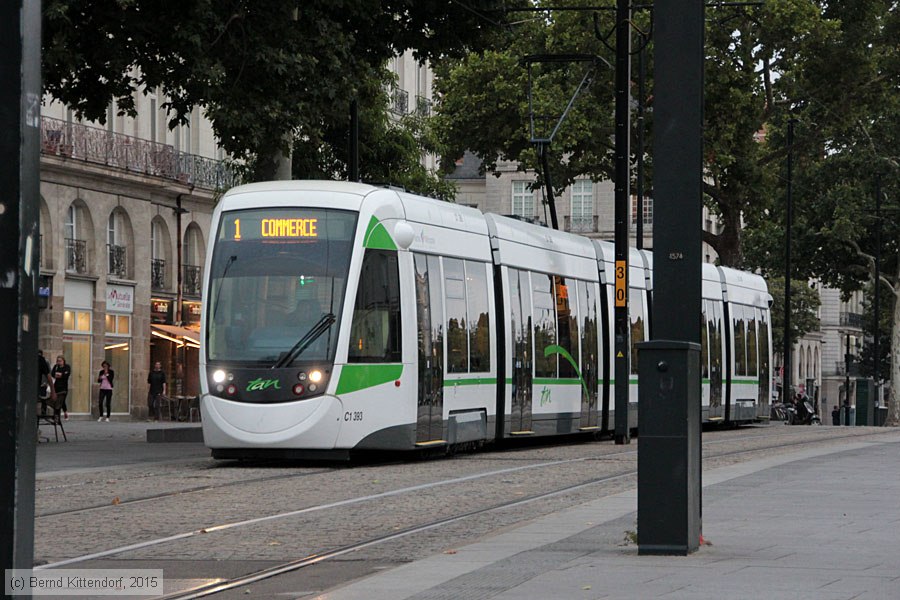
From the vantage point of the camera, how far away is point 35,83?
641cm

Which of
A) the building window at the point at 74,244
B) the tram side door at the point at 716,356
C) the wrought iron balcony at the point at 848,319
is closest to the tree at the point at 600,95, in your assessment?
the tram side door at the point at 716,356

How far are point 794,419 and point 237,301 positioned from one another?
46.7 meters

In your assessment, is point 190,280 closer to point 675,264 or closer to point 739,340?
point 739,340

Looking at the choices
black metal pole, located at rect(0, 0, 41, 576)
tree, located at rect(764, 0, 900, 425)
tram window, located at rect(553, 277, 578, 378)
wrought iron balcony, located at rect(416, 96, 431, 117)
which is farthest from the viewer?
wrought iron balcony, located at rect(416, 96, 431, 117)

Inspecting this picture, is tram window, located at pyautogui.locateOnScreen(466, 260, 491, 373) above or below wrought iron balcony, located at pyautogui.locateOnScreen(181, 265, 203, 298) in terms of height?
below

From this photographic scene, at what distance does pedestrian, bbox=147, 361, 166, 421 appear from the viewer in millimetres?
50156

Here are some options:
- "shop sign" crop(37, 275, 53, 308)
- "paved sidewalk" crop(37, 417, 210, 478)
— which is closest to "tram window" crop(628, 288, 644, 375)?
"paved sidewalk" crop(37, 417, 210, 478)

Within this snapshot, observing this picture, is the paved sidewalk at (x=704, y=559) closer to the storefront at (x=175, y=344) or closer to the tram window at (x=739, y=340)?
the tram window at (x=739, y=340)

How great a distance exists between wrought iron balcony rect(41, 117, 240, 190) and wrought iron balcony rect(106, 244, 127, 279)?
7.52 ft

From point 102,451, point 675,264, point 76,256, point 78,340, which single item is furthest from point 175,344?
point 675,264

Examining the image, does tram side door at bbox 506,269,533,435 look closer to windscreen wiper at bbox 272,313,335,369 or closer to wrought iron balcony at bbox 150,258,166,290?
windscreen wiper at bbox 272,313,335,369

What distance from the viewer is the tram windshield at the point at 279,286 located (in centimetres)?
2020

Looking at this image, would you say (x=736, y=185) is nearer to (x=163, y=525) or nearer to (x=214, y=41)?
(x=214, y=41)

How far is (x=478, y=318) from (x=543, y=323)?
3.06m
